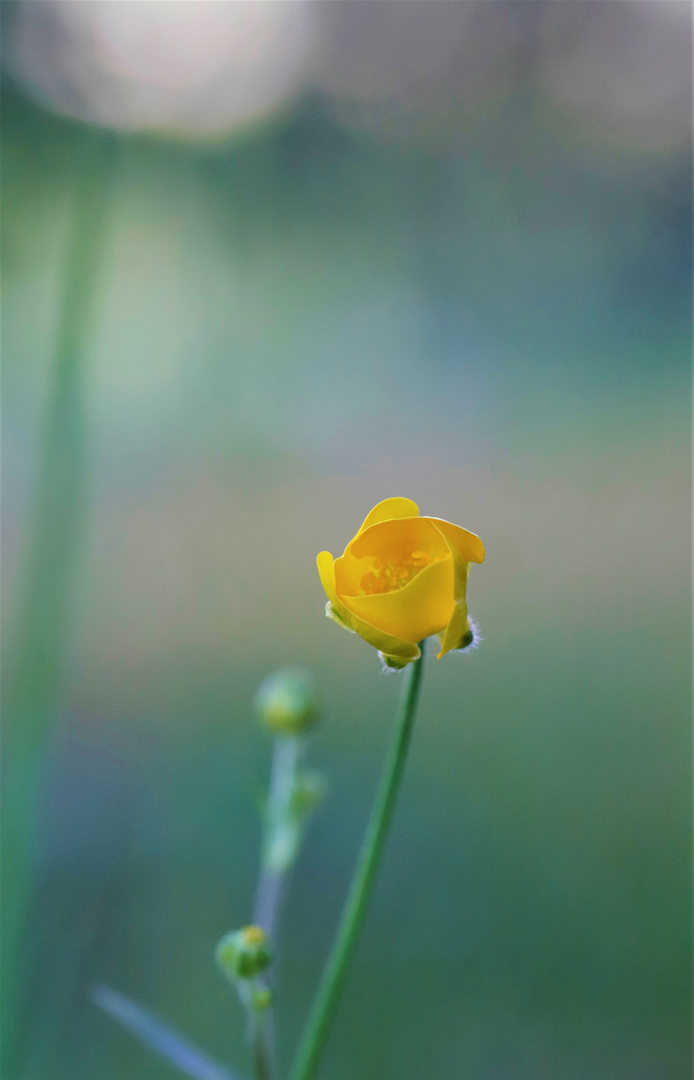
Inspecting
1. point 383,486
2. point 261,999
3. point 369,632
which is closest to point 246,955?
point 261,999

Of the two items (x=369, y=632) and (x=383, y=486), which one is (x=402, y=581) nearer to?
(x=369, y=632)

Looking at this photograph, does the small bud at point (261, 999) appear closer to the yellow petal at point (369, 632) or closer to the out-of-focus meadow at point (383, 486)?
the yellow petal at point (369, 632)

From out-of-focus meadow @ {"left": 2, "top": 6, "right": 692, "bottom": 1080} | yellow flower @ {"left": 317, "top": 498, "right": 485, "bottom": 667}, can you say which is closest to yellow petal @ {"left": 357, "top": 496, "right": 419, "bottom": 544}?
yellow flower @ {"left": 317, "top": 498, "right": 485, "bottom": 667}

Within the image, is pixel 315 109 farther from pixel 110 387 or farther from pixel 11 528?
pixel 11 528

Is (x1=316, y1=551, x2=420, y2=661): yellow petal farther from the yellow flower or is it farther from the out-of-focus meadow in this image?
the out-of-focus meadow

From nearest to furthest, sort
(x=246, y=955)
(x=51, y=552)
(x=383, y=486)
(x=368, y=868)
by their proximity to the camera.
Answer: (x=368, y=868)
(x=246, y=955)
(x=51, y=552)
(x=383, y=486)

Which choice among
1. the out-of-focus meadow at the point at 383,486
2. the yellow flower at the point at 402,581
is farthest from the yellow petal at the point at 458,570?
the out-of-focus meadow at the point at 383,486

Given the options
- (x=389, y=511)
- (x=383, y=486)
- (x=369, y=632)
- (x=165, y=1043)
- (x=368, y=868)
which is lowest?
Result: (x=165, y=1043)
